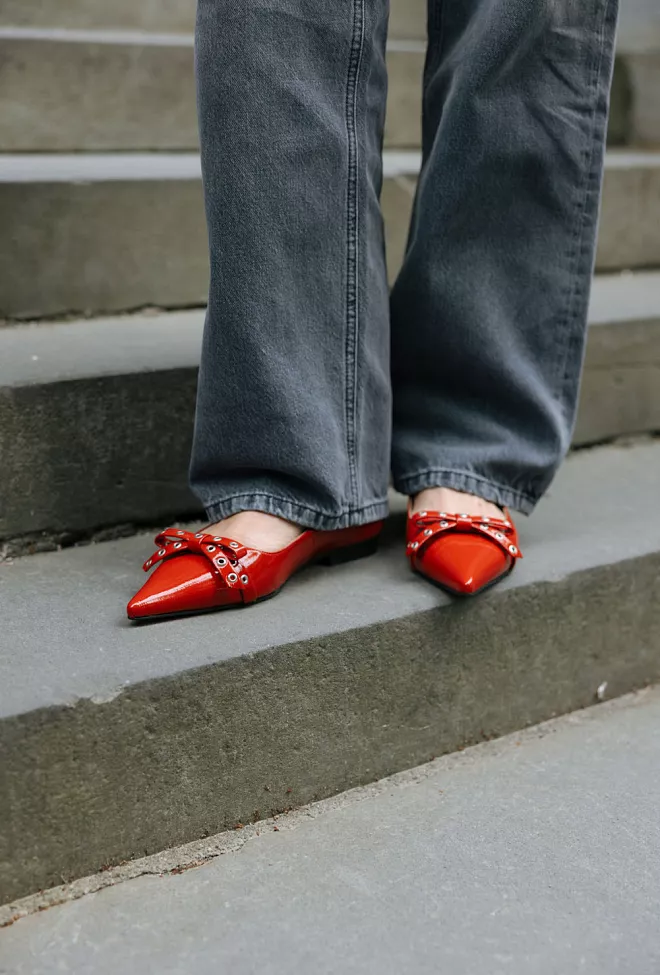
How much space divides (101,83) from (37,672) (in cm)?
102

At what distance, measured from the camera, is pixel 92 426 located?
1134 millimetres

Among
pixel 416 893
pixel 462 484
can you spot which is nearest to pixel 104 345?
pixel 462 484

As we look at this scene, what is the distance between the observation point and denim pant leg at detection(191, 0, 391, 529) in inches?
35.7

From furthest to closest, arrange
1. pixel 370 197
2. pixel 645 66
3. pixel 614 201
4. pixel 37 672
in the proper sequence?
pixel 645 66, pixel 614 201, pixel 370 197, pixel 37 672

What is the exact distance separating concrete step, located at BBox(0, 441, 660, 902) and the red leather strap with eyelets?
0.03 meters

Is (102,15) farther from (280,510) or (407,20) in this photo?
(280,510)

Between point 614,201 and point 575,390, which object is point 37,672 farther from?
point 614,201

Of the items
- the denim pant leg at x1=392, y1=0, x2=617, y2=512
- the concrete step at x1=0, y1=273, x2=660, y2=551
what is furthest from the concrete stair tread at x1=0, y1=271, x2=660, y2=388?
the denim pant leg at x1=392, y1=0, x2=617, y2=512

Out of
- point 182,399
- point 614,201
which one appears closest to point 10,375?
point 182,399

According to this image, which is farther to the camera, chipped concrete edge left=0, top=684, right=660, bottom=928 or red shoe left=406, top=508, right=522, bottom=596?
red shoe left=406, top=508, right=522, bottom=596

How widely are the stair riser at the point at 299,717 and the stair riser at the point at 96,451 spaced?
0.67 ft

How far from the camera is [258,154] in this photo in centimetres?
92

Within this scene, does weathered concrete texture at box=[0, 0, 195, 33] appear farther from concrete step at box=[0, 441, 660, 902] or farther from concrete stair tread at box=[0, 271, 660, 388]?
concrete step at box=[0, 441, 660, 902]

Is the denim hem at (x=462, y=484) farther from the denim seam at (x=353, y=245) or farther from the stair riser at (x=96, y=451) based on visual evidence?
the stair riser at (x=96, y=451)
